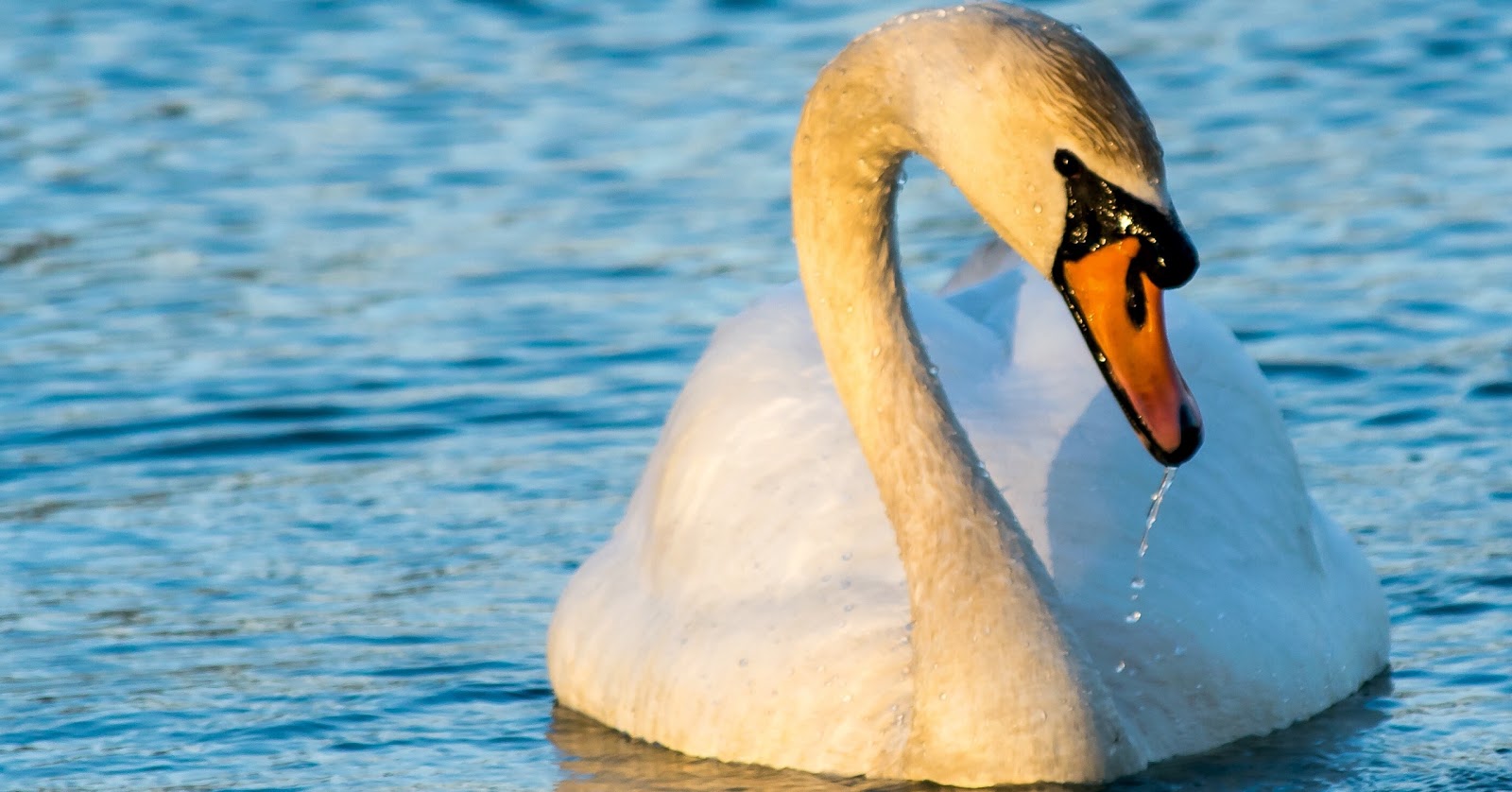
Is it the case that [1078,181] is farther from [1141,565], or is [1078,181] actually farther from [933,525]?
[1141,565]

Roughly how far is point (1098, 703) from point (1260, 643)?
30.2 inches

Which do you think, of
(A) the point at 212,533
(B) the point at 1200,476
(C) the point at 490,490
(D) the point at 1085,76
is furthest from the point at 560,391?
(D) the point at 1085,76

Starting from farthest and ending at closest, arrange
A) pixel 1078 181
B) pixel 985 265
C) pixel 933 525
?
pixel 985 265 → pixel 933 525 → pixel 1078 181

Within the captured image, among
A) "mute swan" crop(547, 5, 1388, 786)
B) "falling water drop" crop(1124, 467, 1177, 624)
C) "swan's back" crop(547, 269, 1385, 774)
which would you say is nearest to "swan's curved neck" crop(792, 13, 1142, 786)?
"mute swan" crop(547, 5, 1388, 786)

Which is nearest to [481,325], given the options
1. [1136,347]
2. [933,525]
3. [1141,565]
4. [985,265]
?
[985,265]

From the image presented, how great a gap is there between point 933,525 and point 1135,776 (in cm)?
74

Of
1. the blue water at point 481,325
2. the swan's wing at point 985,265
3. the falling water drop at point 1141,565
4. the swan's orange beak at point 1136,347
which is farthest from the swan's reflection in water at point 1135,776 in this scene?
the swan's wing at point 985,265

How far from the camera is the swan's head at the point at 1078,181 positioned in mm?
5441

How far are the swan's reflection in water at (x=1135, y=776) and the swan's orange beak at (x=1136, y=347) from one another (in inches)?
40.4

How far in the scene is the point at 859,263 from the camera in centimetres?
636

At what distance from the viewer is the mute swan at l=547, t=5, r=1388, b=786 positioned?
5.59 m

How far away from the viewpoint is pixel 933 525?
6.37m

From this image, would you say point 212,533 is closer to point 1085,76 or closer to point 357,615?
point 357,615

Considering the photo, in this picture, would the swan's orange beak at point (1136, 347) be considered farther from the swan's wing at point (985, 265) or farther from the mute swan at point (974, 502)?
the swan's wing at point (985, 265)
